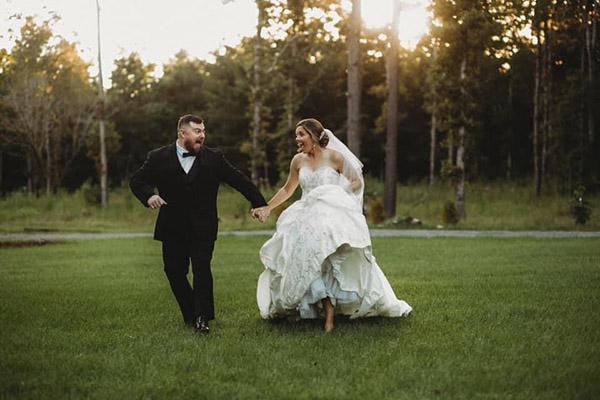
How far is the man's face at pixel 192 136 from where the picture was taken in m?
8.02

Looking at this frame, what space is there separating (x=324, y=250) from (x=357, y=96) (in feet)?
63.1

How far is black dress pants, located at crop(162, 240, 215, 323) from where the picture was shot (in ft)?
26.6

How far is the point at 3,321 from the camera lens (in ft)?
29.0

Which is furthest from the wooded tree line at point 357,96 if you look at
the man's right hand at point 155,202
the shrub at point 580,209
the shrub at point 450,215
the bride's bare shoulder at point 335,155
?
the bride's bare shoulder at point 335,155

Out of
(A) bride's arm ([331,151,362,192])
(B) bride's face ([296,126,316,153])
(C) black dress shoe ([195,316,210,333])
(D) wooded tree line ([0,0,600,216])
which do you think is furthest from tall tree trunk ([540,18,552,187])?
(C) black dress shoe ([195,316,210,333])

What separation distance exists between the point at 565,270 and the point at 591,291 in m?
2.62

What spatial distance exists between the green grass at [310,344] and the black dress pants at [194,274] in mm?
251

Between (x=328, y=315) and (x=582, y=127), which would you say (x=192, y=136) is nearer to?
(x=328, y=315)

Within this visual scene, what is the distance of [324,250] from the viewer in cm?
799

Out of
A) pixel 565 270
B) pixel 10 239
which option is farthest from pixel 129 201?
pixel 565 270

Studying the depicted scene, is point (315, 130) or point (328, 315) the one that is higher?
point (315, 130)

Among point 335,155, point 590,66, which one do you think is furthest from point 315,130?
point 590,66

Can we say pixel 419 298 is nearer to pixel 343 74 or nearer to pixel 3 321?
pixel 3 321

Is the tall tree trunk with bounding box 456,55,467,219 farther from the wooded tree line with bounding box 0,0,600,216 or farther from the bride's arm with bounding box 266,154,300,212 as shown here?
the bride's arm with bounding box 266,154,300,212
